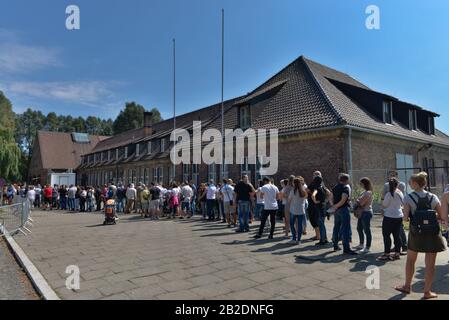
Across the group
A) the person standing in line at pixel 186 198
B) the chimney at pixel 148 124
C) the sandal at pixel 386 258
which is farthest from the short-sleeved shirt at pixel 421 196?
the chimney at pixel 148 124

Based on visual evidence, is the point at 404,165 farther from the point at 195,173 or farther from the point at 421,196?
the point at 421,196

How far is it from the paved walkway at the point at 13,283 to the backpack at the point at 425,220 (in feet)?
19.1

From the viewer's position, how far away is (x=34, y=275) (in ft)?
20.4

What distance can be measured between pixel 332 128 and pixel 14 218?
43.4 feet

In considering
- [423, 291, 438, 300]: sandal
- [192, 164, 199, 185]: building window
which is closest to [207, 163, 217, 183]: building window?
[192, 164, 199, 185]: building window

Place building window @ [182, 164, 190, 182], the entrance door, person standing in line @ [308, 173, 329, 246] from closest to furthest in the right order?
person standing in line @ [308, 173, 329, 246], the entrance door, building window @ [182, 164, 190, 182]

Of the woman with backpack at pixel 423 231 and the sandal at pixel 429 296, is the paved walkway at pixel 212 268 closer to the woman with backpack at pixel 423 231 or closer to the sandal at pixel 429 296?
the sandal at pixel 429 296

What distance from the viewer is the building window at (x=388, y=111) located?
1912 centimetres

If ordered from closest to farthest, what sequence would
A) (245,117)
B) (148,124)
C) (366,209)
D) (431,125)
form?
(366,209), (245,117), (431,125), (148,124)

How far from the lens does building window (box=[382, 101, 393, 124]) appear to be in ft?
62.7

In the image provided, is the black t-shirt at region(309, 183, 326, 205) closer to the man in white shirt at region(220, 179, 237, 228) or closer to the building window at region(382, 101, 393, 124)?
the man in white shirt at region(220, 179, 237, 228)

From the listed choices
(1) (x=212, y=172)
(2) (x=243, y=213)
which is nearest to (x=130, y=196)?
(1) (x=212, y=172)

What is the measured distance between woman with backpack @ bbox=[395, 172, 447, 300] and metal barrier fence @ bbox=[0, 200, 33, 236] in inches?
475

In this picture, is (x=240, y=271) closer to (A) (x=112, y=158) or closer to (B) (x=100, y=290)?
(B) (x=100, y=290)
